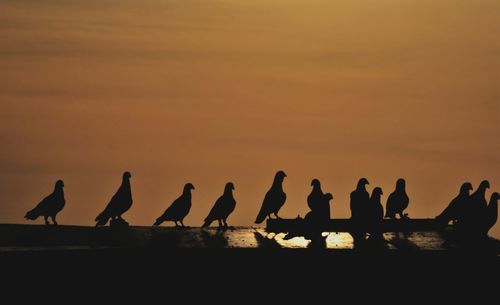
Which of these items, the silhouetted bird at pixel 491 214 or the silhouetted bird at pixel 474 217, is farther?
the silhouetted bird at pixel 491 214

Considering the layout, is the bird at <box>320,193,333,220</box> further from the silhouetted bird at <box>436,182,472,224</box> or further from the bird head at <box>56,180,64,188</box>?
the bird head at <box>56,180,64,188</box>

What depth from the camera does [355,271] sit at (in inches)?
1531

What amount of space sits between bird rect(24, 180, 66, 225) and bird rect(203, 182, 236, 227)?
14.8 ft

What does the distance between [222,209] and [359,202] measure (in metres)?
5.08

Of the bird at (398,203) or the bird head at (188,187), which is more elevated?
the bird head at (188,187)

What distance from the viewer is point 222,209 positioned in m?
47.3

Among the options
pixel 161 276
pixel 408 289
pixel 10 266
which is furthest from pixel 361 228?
pixel 10 266

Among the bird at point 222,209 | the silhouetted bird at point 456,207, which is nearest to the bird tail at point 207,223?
the bird at point 222,209

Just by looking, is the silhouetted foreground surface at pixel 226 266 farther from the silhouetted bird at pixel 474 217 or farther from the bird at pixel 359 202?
the bird at pixel 359 202

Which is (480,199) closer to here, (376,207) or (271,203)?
(376,207)

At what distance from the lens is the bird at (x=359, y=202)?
143 feet

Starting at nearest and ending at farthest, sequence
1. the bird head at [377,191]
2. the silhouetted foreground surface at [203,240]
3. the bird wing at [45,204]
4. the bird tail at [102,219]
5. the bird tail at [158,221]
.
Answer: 1. the silhouetted foreground surface at [203,240]
2. the bird head at [377,191]
3. the bird tail at [102,219]
4. the bird tail at [158,221]
5. the bird wing at [45,204]

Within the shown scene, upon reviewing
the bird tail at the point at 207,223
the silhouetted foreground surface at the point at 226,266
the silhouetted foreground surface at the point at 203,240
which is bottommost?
the silhouetted foreground surface at the point at 226,266

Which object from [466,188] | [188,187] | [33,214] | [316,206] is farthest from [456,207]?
[33,214]
